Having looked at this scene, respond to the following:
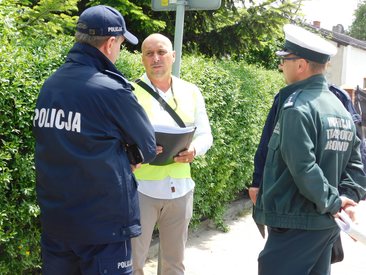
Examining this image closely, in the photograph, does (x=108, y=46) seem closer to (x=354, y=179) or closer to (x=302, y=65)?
(x=302, y=65)

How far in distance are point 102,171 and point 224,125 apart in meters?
3.91

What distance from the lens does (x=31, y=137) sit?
3.47m

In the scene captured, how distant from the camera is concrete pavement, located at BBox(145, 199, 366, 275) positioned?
16.9 feet

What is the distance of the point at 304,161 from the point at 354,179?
0.58 metres

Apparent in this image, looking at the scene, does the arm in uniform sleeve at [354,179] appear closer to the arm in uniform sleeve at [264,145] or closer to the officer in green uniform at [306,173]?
the officer in green uniform at [306,173]

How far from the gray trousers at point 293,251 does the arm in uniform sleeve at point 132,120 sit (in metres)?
0.96

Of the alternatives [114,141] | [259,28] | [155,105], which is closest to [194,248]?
[155,105]

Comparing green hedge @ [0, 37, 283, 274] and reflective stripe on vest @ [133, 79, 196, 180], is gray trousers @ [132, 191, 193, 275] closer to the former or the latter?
reflective stripe on vest @ [133, 79, 196, 180]

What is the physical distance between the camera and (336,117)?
2.86 metres

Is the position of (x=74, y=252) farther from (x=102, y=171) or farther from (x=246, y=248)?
(x=246, y=248)

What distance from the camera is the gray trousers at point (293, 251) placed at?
2.83 m

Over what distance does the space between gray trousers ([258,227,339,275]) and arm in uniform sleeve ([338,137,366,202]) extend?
25cm

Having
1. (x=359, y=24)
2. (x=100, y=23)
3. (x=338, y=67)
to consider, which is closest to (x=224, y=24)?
(x=100, y=23)

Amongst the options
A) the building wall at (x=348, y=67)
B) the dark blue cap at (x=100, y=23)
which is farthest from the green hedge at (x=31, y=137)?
the building wall at (x=348, y=67)
